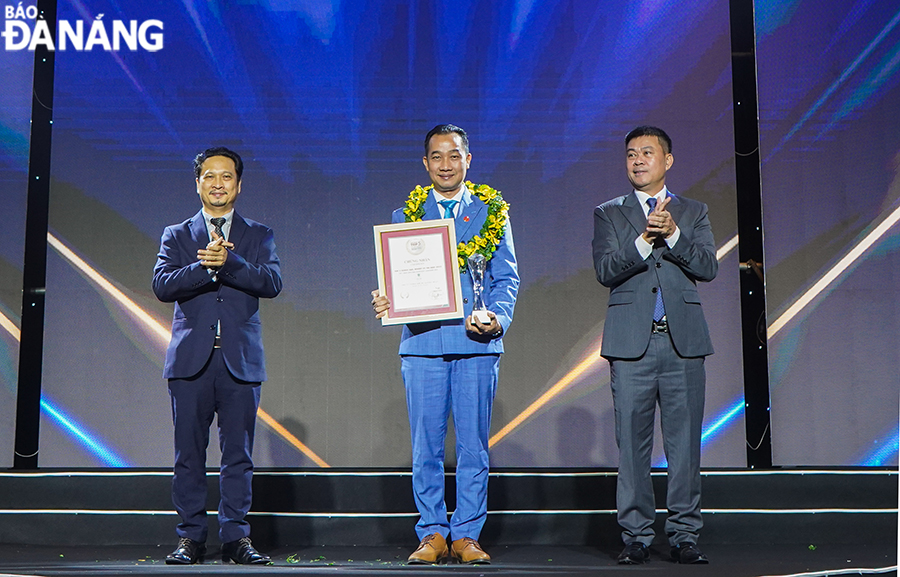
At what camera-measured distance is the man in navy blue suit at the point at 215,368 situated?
3219 mm

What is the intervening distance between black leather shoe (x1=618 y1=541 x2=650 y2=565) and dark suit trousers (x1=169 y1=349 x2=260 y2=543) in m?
1.46

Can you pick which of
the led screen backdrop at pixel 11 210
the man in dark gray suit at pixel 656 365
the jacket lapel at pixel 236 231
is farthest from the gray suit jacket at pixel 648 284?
the led screen backdrop at pixel 11 210

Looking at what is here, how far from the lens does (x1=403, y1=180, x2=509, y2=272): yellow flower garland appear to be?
3254 millimetres

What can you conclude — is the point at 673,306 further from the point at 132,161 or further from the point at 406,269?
the point at 132,161

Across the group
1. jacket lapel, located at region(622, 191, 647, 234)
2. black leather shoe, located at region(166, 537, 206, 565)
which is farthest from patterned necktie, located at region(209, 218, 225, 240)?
jacket lapel, located at region(622, 191, 647, 234)

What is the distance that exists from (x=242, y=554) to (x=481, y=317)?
1.29 metres

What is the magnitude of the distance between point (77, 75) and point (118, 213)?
0.85 meters

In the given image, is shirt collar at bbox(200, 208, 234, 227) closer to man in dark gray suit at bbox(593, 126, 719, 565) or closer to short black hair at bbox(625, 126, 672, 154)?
man in dark gray suit at bbox(593, 126, 719, 565)

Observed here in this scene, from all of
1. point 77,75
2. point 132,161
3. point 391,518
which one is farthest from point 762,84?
point 77,75

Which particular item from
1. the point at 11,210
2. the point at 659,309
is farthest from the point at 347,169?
the point at 659,309

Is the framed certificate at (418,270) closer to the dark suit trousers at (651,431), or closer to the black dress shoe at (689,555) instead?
the dark suit trousers at (651,431)

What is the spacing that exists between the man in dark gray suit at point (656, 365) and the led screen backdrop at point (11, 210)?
3.38 metres

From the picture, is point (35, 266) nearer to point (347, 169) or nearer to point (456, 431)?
point (347, 169)

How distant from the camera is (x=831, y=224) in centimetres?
470
